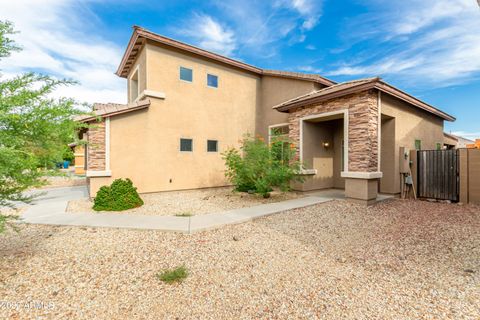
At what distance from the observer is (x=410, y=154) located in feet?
30.2

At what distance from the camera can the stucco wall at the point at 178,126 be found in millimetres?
9469

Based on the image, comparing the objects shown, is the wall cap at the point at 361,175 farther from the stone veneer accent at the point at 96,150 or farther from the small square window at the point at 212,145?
the stone veneer accent at the point at 96,150

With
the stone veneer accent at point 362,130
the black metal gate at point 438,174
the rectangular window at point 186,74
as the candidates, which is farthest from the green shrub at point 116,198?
the black metal gate at point 438,174

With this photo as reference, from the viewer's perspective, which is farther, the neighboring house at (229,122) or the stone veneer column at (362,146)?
the neighboring house at (229,122)

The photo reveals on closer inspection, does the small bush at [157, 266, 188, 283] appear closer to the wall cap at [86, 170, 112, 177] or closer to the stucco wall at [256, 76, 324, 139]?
the wall cap at [86, 170, 112, 177]

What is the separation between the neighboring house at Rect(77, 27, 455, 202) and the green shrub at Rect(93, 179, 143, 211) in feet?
6.19

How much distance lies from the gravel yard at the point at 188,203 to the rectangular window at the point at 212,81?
20.1 feet

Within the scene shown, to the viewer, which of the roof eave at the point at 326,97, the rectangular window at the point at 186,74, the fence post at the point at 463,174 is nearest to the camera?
the roof eave at the point at 326,97

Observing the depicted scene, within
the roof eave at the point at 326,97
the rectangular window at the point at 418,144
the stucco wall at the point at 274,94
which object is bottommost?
the rectangular window at the point at 418,144

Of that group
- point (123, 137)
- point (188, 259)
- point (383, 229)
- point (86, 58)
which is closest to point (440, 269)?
point (383, 229)

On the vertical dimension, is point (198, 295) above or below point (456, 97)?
below

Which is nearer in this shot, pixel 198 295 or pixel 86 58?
pixel 198 295

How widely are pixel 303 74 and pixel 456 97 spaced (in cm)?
1321

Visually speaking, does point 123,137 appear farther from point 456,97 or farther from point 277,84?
point 456,97
